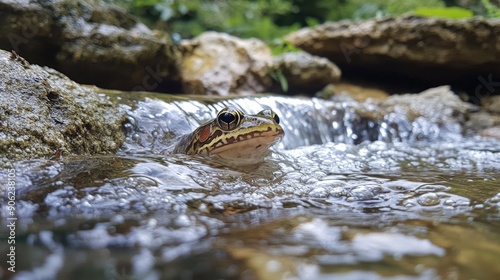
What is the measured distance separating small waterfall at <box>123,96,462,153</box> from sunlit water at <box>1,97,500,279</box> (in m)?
0.38

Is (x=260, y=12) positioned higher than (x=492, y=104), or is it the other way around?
(x=260, y=12)

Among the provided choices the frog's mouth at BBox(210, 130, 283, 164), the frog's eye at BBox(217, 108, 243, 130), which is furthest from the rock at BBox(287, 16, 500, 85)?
the frog's eye at BBox(217, 108, 243, 130)

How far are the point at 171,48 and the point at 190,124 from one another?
220 cm

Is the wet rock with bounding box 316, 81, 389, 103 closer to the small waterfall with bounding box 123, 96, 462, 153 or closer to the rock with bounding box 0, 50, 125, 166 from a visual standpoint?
the small waterfall with bounding box 123, 96, 462, 153

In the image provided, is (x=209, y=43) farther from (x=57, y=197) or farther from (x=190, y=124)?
(x=57, y=197)

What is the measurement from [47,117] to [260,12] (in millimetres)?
7721

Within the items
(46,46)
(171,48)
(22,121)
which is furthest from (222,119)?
(171,48)

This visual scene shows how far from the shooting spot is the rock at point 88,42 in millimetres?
4062

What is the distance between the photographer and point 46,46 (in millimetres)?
4402

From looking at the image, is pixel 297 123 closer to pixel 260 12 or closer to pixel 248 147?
pixel 248 147

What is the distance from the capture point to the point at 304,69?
6.64 meters

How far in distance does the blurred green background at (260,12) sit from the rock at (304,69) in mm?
1697

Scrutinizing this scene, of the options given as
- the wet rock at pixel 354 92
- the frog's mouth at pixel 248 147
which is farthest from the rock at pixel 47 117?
the wet rock at pixel 354 92

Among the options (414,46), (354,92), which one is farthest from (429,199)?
(354,92)
